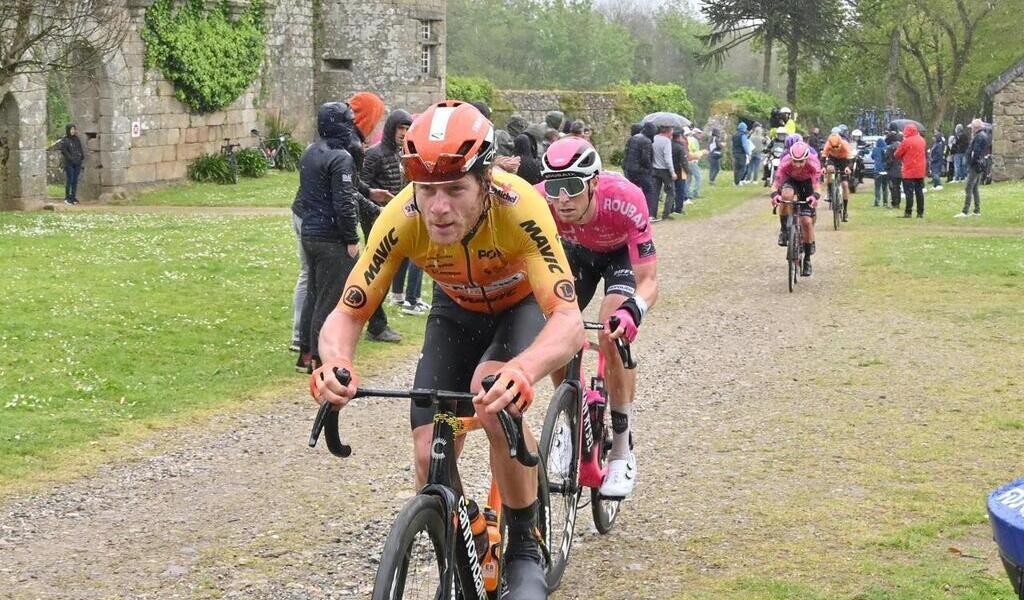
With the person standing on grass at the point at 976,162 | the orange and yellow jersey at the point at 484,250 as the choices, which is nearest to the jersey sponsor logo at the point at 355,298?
the orange and yellow jersey at the point at 484,250

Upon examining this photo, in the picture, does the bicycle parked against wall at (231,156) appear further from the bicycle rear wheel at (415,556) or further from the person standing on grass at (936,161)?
the bicycle rear wheel at (415,556)

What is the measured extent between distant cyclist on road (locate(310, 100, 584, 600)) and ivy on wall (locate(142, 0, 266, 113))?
28157 millimetres

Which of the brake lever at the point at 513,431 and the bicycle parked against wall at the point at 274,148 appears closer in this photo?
the brake lever at the point at 513,431

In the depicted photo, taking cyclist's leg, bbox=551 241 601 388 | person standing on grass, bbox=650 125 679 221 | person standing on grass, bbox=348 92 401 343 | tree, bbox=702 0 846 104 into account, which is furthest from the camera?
tree, bbox=702 0 846 104

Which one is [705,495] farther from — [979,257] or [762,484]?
[979,257]

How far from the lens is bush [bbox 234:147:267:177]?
118ft

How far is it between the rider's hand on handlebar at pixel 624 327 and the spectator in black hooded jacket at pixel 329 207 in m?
5.18

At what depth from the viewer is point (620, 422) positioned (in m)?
7.01

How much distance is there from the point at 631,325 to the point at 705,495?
201 cm

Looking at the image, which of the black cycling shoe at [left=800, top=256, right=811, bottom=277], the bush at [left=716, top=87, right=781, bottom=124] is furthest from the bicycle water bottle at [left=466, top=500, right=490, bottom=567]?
the bush at [left=716, top=87, right=781, bottom=124]

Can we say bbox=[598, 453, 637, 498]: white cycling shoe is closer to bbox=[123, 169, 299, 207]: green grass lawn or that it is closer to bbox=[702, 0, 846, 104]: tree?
bbox=[123, 169, 299, 207]: green grass lawn

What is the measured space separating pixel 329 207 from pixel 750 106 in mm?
43309

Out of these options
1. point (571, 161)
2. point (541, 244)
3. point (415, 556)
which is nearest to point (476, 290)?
point (541, 244)

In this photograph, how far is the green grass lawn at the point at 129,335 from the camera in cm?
966
